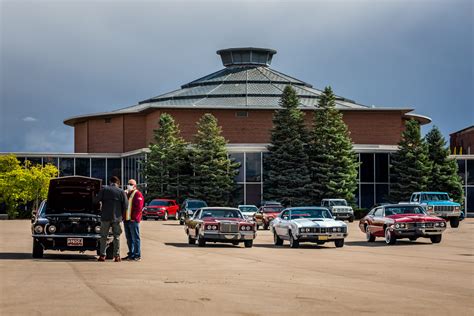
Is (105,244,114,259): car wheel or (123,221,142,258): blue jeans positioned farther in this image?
(105,244,114,259): car wheel

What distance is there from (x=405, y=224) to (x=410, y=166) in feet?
162

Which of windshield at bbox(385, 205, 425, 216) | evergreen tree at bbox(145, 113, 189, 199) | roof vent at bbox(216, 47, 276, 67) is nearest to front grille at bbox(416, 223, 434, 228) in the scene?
windshield at bbox(385, 205, 425, 216)

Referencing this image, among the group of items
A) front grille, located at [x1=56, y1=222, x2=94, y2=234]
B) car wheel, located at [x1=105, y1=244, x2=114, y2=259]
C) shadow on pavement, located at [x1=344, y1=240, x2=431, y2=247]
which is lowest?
shadow on pavement, located at [x1=344, y1=240, x2=431, y2=247]

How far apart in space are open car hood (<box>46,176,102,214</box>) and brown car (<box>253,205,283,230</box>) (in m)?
25.8

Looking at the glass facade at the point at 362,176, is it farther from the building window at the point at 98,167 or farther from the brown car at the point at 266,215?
the brown car at the point at 266,215

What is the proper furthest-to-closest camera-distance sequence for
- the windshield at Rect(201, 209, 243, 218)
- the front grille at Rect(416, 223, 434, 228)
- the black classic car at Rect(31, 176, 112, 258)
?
the front grille at Rect(416, 223, 434, 228) < the windshield at Rect(201, 209, 243, 218) < the black classic car at Rect(31, 176, 112, 258)

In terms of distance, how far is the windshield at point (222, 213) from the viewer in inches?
1261

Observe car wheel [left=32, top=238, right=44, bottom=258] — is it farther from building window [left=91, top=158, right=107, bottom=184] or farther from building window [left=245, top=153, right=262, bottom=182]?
building window [left=91, top=158, right=107, bottom=184]

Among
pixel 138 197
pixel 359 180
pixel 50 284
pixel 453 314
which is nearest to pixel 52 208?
pixel 138 197

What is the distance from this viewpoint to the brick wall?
96.6 m

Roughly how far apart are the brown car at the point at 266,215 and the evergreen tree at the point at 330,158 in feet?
90.4

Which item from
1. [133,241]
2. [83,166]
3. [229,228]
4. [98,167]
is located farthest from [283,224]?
[98,167]

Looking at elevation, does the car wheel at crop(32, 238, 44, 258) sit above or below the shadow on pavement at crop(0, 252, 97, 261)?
above

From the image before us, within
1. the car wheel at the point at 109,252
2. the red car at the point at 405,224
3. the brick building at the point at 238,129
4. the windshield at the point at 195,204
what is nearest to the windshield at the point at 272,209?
the windshield at the point at 195,204
